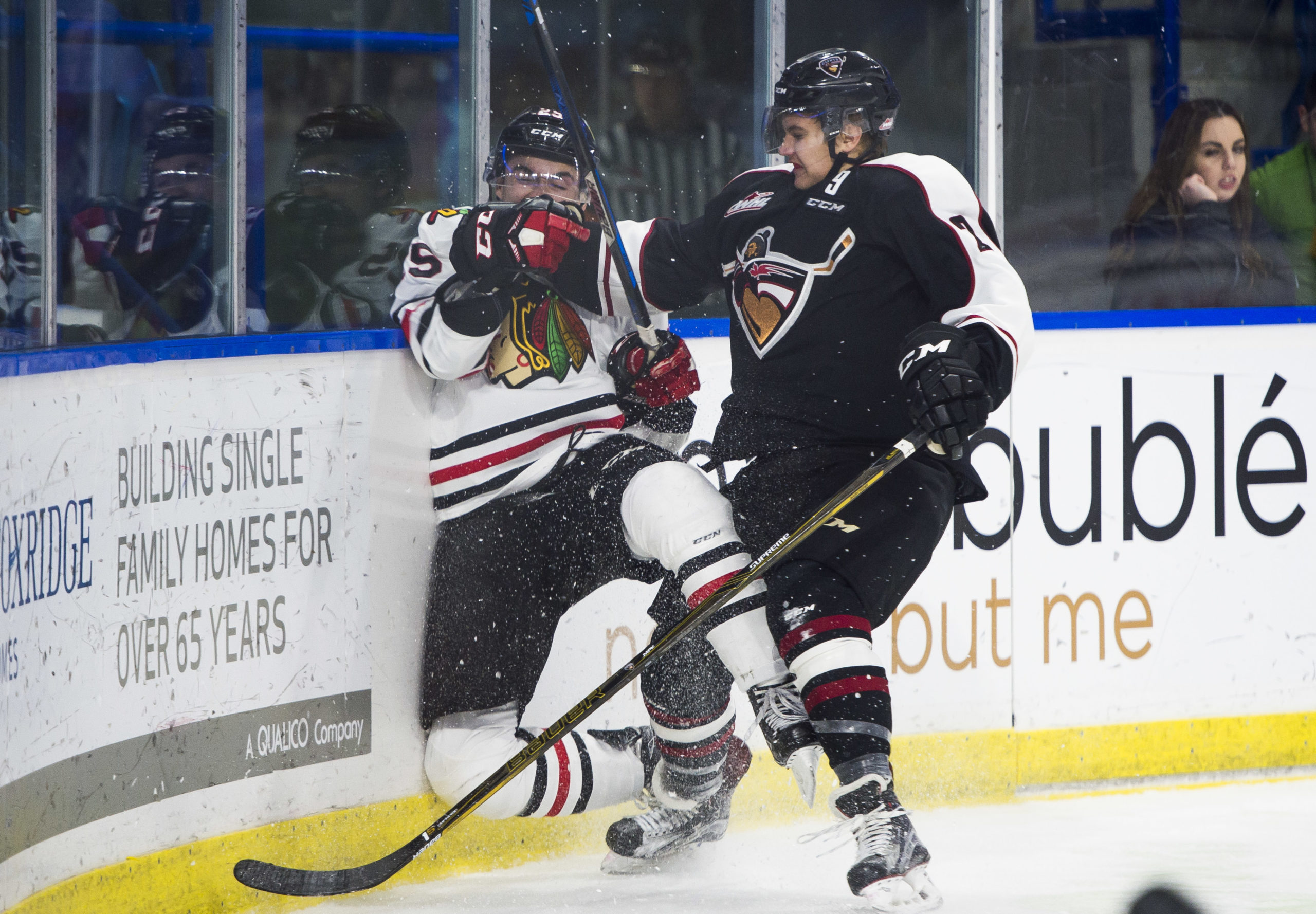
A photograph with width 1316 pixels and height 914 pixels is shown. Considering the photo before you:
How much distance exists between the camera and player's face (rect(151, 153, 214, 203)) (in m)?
2.60

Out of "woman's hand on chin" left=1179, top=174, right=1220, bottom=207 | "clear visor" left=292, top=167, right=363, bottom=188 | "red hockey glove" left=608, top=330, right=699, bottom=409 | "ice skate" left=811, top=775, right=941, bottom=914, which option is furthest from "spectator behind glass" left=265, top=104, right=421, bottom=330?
"woman's hand on chin" left=1179, top=174, right=1220, bottom=207

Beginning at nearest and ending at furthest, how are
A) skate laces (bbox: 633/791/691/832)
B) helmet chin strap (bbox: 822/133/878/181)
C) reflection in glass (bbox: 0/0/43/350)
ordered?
1. reflection in glass (bbox: 0/0/43/350)
2. helmet chin strap (bbox: 822/133/878/181)
3. skate laces (bbox: 633/791/691/832)

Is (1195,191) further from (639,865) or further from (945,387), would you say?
(639,865)

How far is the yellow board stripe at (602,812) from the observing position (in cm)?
243

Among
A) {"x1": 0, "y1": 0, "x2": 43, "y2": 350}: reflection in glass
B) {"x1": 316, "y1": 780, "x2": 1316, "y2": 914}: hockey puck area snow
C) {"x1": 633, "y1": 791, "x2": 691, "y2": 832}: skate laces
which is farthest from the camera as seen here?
{"x1": 633, "y1": 791, "x2": 691, "y2": 832}: skate laces

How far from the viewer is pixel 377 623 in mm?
2781

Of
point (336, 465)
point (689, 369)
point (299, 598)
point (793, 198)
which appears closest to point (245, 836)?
point (299, 598)

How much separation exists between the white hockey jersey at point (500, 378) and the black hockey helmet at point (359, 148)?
0.10 m

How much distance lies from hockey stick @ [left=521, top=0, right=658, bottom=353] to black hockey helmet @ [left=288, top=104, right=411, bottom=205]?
12.0 inches

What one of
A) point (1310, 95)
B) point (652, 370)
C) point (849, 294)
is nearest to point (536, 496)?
point (652, 370)

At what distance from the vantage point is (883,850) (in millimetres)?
2396

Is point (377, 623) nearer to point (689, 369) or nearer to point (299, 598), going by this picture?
point (299, 598)

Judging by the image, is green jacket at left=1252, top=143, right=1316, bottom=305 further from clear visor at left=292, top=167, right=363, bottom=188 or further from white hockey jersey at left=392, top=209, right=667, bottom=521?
clear visor at left=292, top=167, right=363, bottom=188

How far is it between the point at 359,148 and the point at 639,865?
1.38m
